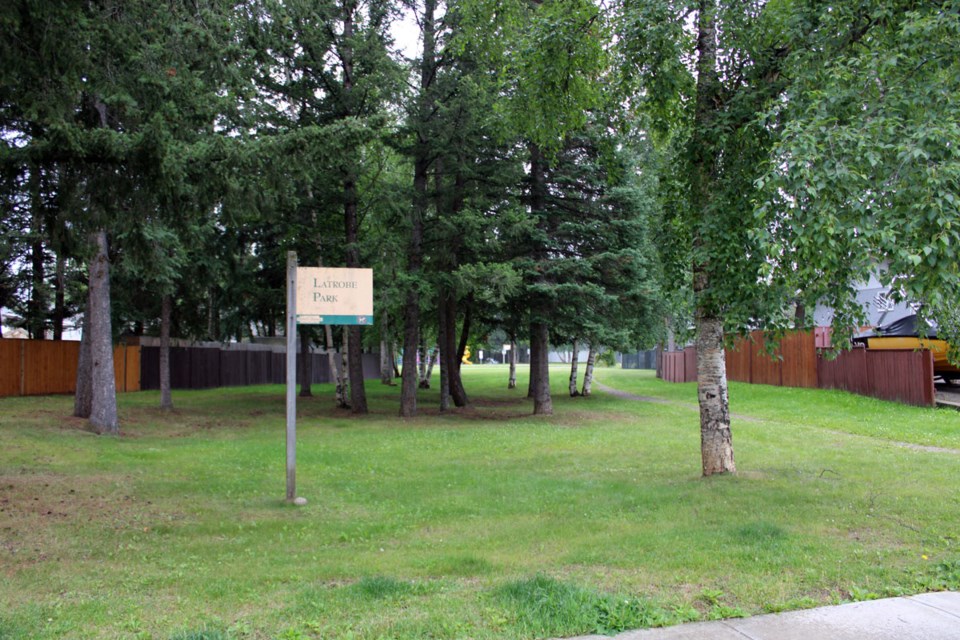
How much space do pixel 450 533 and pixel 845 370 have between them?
19.8 meters

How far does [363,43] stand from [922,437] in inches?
598

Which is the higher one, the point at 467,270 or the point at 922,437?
the point at 467,270

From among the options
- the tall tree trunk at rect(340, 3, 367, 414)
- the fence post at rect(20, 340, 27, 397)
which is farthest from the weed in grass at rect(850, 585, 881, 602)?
the fence post at rect(20, 340, 27, 397)

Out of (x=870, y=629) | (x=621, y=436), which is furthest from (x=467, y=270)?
(x=870, y=629)

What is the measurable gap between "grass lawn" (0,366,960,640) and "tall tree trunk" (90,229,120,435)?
0.81 meters

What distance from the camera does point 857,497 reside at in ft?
25.5

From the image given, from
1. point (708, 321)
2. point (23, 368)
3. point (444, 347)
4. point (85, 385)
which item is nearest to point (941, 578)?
point (708, 321)

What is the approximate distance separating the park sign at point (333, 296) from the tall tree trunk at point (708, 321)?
3977 millimetres

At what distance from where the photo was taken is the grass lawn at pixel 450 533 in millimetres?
4320

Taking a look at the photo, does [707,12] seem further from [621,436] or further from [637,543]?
[621,436]

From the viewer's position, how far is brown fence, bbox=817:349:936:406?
18094mm

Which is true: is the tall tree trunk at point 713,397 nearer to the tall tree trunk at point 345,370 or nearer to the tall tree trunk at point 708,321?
the tall tree trunk at point 708,321

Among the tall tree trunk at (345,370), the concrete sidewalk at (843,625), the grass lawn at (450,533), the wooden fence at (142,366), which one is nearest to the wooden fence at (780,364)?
the grass lawn at (450,533)

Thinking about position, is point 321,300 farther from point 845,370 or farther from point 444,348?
point 845,370
